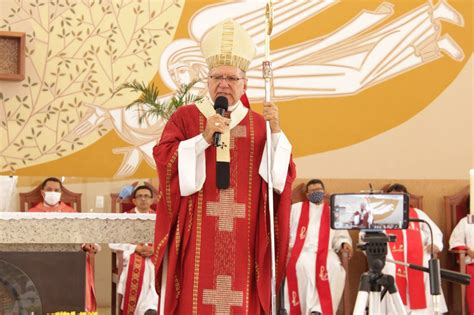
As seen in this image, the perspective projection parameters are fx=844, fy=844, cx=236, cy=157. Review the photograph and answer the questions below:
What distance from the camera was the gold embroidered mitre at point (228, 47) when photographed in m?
4.07

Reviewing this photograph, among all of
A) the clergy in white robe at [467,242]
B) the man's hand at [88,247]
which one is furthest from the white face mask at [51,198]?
the clergy in white robe at [467,242]

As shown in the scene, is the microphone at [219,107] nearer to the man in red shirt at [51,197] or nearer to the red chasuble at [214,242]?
the red chasuble at [214,242]

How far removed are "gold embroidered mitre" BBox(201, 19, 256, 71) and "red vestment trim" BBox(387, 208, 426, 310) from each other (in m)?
3.68

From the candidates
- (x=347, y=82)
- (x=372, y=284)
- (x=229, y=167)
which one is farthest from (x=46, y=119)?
(x=372, y=284)

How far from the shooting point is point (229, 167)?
397cm

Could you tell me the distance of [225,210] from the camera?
3959mm

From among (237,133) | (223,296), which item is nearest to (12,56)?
(237,133)

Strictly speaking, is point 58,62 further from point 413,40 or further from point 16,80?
point 413,40

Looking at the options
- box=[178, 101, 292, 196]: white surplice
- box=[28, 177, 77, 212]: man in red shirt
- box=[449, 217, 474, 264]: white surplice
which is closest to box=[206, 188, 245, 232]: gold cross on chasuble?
box=[178, 101, 292, 196]: white surplice

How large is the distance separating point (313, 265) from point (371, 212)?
15.4 ft

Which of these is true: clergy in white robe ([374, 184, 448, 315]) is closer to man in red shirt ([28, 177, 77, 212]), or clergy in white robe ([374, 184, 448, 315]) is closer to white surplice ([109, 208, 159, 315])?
white surplice ([109, 208, 159, 315])

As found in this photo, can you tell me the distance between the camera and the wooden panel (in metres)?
7.39

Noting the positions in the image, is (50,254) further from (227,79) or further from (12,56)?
(12,56)

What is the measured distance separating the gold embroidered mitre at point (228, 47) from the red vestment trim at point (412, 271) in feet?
12.1
